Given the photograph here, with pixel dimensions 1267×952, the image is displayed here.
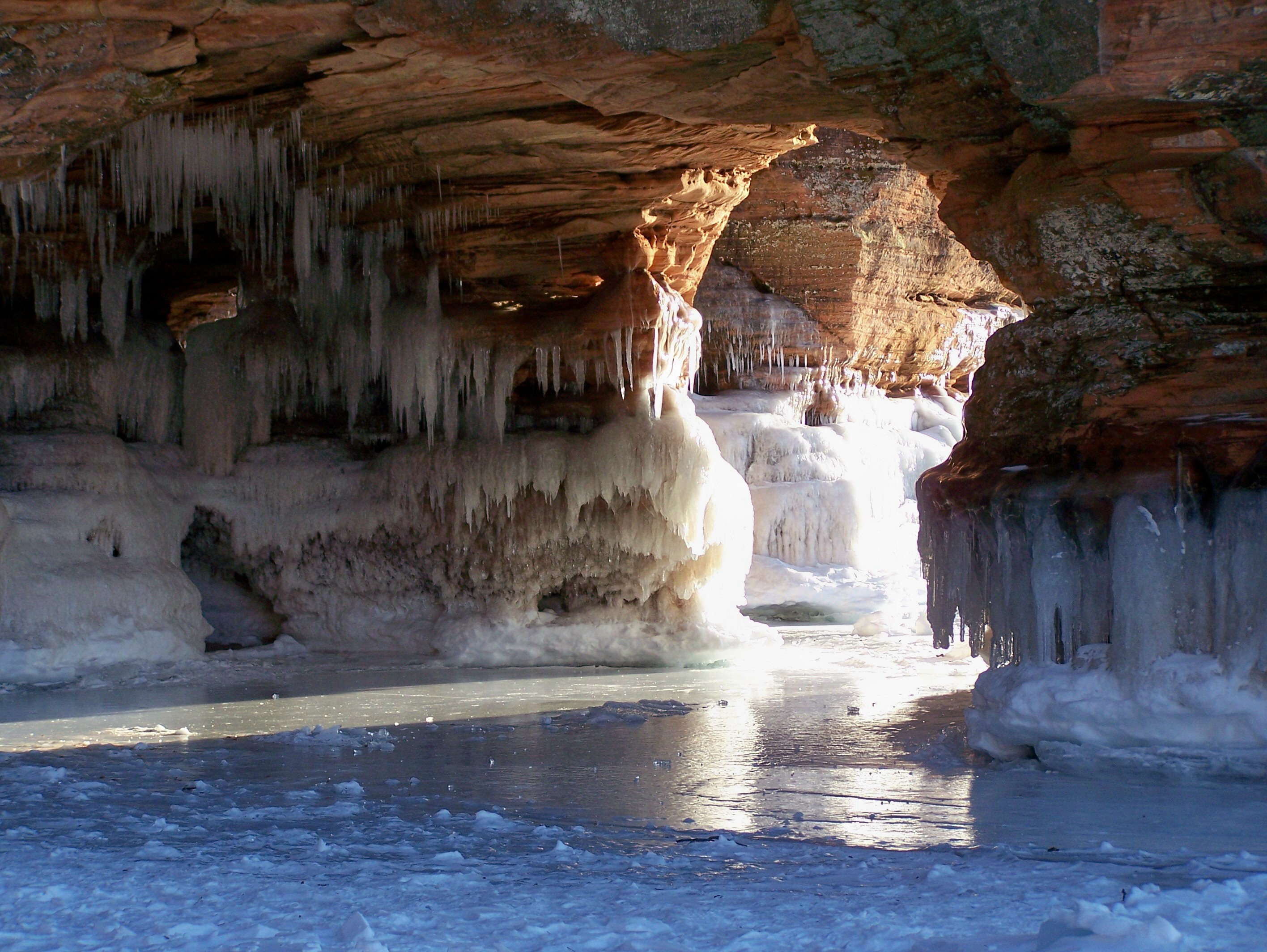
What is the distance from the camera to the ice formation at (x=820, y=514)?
21.2 m

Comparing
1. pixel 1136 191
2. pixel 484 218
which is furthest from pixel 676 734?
pixel 484 218

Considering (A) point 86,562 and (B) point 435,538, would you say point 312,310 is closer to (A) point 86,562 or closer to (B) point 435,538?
(B) point 435,538

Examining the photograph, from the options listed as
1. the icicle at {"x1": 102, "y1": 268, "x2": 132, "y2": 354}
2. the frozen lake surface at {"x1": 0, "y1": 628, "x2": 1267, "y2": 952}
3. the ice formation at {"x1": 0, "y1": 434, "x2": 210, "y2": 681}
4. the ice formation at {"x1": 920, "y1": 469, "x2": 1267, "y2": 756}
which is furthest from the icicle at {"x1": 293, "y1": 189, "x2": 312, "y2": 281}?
the ice formation at {"x1": 920, "y1": 469, "x2": 1267, "y2": 756}

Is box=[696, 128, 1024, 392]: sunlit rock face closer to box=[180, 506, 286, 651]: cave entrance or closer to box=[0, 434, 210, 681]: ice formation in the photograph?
box=[180, 506, 286, 651]: cave entrance

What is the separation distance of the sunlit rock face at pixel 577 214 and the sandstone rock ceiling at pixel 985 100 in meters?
0.02

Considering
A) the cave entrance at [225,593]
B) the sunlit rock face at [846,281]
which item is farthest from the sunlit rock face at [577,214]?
the sunlit rock face at [846,281]

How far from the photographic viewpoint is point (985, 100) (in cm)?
815

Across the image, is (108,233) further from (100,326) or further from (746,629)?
(746,629)

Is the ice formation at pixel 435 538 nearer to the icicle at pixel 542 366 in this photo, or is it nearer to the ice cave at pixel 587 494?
the ice cave at pixel 587 494

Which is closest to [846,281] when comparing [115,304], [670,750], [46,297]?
[115,304]

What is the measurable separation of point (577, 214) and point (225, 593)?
7534 millimetres

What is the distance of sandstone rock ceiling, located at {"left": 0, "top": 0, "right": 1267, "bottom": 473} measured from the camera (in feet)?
23.3

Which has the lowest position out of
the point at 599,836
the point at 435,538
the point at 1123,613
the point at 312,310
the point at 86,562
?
the point at 599,836

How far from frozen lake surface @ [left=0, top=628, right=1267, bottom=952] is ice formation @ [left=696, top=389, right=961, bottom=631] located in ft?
35.7
